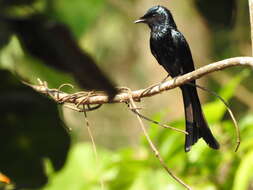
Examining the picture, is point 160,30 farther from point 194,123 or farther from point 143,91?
point 143,91

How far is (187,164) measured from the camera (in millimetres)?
2443

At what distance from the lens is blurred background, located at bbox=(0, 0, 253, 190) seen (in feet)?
2.03

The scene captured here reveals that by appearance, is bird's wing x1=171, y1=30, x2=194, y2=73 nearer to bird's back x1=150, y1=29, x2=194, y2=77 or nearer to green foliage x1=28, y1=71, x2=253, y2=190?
bird's back x1=150, y1=29, x2=194, y2=77

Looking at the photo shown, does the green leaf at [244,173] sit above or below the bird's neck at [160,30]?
below

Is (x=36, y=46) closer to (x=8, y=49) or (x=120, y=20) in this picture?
(x=8, y=49)

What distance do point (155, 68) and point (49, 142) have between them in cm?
318

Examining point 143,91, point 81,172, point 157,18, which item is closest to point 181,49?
point 157,18

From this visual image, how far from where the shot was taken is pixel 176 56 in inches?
77.8

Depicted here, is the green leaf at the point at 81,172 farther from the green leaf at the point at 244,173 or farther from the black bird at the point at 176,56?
the black bird at the point at 176,56

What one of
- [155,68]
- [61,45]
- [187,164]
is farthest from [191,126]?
[155,68]

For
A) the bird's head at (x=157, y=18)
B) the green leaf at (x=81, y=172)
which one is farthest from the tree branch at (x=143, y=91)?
the green leaf at (x=81, y=172)

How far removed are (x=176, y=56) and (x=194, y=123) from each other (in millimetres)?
335

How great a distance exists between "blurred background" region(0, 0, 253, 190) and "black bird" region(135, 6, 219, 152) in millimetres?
119

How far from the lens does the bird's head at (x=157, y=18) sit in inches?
67.6
